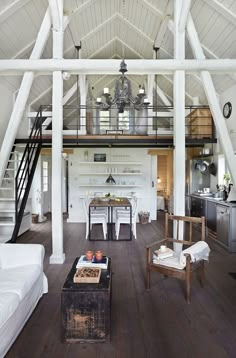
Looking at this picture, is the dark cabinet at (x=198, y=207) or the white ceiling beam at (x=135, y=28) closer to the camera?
the dark cabinet at (x=198, y=207)

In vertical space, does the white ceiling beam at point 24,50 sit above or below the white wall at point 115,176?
above

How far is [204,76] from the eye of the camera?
4348mm

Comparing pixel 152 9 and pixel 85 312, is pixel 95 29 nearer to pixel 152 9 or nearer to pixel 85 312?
pixel 152 9

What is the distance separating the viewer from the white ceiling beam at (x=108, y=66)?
427 cm

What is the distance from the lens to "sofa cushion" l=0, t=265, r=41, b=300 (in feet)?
7.67

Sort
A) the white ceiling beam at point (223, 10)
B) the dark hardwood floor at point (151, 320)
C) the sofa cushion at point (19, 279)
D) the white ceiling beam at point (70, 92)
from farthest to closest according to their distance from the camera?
the white ceiling beam at point (70, 92) < the white ceiling beam at point (223, 10) < the sofa cushion at point (19, 279) < the dark hardwood floor at point (151, 320)

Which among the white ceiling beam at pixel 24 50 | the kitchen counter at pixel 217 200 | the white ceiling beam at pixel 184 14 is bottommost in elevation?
the kitchen counter at pixel 217 200

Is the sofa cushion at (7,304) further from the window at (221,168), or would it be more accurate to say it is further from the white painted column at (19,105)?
the window at (221,168)

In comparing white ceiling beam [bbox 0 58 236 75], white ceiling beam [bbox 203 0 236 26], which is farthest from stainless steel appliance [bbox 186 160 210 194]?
white ceiling beam [bbox 203 0 236 26]

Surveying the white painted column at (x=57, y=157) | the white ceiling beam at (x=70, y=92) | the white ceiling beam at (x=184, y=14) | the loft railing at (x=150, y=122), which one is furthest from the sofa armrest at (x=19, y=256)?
the white ceiling beam at (x=70, y=92)

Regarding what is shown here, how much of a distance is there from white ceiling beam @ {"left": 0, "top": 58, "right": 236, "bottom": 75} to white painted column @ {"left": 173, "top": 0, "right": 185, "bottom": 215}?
183mm

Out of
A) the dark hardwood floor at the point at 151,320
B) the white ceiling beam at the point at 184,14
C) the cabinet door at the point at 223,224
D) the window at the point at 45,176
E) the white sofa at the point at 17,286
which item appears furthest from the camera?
the window at the point at 45,176

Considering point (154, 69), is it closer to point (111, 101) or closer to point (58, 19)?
point (111, 101)

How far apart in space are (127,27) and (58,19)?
3.42 metres
